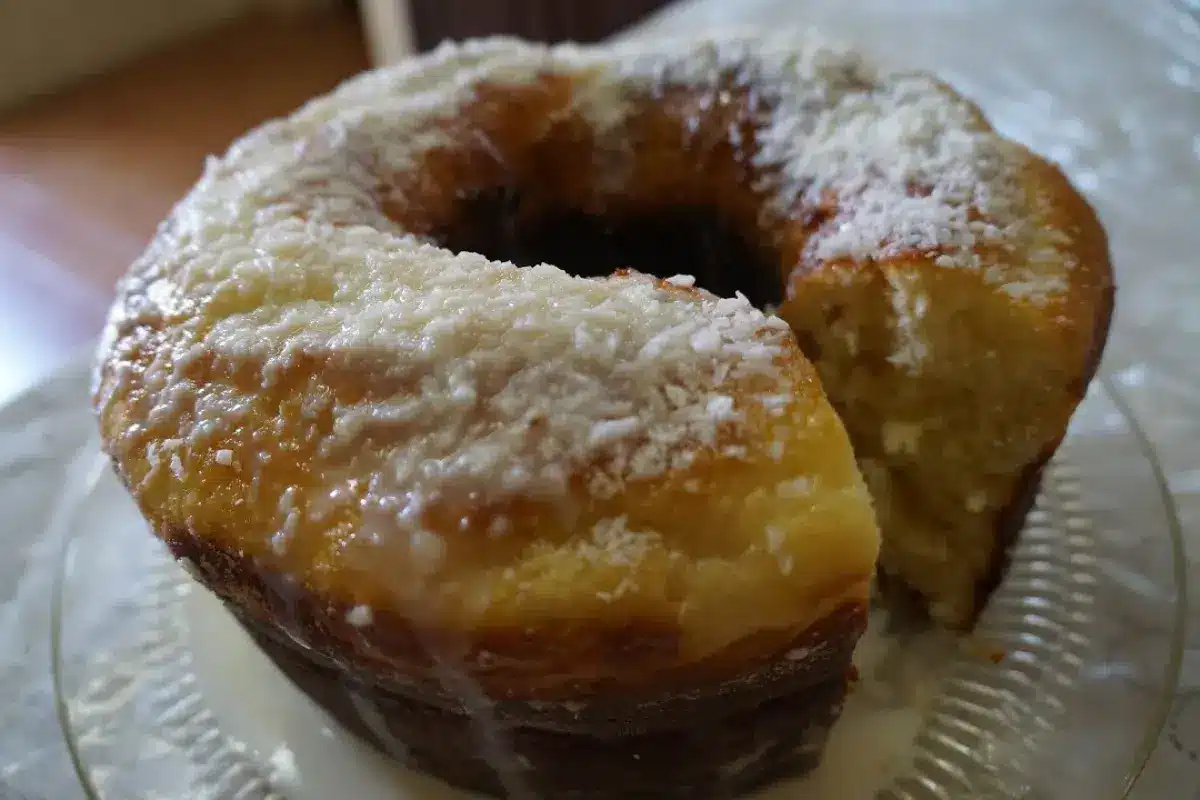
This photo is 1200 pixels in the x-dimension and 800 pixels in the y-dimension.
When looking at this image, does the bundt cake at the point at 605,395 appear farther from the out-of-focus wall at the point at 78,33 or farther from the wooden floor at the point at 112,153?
the out-of-focus wall at the point at 78,33

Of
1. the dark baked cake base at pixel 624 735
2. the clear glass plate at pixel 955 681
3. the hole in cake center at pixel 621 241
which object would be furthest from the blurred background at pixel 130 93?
the dark baked cake base at pixel 624 735

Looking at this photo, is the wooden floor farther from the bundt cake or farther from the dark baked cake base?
the dark baked cake base

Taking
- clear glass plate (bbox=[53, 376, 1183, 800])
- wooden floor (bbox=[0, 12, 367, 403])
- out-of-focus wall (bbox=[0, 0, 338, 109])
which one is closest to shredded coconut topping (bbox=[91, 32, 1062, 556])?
clear glass plate (bbox=[53, 376, 1183, 800])

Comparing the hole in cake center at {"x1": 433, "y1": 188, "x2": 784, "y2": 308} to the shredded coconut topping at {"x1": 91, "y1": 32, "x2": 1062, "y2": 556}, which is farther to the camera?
the hole in cake center at {"x1": 433, "y1": 188, "x2": 784, "y2": 308}

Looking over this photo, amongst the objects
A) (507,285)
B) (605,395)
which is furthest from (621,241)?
(605,395)

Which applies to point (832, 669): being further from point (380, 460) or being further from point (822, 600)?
point (380, 460)
